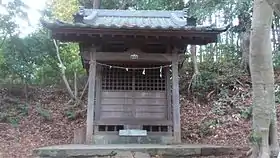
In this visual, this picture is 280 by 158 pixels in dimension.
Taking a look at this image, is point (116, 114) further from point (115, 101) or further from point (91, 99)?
point (91, 99)

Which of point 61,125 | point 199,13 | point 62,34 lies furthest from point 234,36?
point 62,34

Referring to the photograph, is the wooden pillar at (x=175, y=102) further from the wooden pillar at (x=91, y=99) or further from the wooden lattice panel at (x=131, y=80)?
the wooden pillar at (x=91, y=99)

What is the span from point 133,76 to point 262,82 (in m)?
3.51

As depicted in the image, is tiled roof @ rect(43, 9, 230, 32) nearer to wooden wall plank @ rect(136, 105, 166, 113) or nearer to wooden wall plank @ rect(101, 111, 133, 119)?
wooden wall plank @ rect(136, 105, 166, 113)

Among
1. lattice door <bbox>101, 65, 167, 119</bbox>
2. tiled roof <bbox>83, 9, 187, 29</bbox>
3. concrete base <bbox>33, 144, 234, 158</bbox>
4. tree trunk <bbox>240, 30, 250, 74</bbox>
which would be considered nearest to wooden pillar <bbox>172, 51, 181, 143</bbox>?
lattice door <bbox>101, 65, 167, 119</bbox>

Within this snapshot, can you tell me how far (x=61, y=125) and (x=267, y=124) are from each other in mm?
7034

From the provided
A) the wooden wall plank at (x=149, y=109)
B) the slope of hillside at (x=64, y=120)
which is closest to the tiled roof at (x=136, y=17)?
the wooden wall plank at (x=149, y=109)

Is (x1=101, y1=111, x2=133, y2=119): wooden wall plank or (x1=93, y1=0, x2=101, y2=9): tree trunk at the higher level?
(x1=93, y1=0, x2=101, y2=9): tree trunk

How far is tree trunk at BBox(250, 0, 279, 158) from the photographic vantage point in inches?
231

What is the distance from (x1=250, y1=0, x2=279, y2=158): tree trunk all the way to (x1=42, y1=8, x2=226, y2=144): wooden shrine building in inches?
73.7

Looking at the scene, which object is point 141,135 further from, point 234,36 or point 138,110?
point 234,36

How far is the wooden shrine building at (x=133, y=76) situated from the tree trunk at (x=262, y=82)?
6.14 ft

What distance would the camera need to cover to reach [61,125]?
37.1ft

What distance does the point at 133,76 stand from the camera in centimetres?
877
